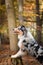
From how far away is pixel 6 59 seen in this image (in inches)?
259

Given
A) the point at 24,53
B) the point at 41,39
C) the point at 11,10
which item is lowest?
the point at 41,39

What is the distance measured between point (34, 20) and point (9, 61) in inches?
218

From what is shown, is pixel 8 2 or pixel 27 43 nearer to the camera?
pixel 27 43

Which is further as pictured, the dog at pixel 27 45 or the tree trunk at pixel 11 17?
the tree trunk at pixel 11 17

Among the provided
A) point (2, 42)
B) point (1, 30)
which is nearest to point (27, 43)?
point (1, 30)

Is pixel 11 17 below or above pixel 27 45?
above

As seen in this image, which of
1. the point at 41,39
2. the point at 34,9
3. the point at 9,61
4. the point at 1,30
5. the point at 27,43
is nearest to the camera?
the point at 27,43

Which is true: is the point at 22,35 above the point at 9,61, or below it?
above

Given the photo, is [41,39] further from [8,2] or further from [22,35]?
[22,35]

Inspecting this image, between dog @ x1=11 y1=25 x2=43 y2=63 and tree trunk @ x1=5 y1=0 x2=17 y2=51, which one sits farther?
tree trunk @ x1=5 y1=0 x2=17 y2=51

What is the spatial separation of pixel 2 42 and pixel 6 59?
3.68 metres

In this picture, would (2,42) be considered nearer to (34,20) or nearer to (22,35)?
(34,20)

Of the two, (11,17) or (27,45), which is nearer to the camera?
(27,45)

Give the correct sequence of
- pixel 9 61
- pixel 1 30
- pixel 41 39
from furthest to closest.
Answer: pixel 41 39
pixel 1 30
pixel 9 61
